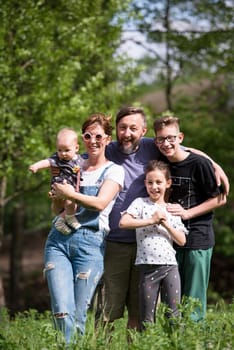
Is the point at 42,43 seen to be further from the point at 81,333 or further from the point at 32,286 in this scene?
the point at 32,286

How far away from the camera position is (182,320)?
15.6ft

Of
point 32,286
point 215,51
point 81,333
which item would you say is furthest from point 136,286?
point 32,286

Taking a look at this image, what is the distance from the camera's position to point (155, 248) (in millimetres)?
5422

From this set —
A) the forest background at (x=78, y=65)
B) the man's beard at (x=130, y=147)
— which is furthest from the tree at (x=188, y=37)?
the man's beard at (x=130, y=147)

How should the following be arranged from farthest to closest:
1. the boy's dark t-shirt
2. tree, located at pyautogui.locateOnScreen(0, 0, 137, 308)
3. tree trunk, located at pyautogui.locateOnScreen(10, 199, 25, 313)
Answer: tree trunk, located at pyautogui.locateOnScreen(10, 199, 25, 313)
tree, located at pyautogui.locateOnScreen(0, 0, 137, 308)
the boy's dark t-shirt

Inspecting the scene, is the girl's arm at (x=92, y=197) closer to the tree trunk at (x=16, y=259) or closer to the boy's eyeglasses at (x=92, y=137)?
the boy's eyeglasses at (x=92, y=137)

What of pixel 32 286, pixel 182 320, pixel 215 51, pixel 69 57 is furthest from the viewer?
pixel 32 286

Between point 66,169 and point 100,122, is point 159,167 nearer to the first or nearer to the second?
point 100,122

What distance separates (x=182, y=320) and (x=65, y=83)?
6789 millimetres

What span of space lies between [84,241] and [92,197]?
0.35m

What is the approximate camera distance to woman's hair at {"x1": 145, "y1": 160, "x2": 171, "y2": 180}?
5.46m

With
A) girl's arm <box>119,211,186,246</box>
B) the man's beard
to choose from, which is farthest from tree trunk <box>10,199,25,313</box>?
girl's arm <box>119,211,186,246</box>

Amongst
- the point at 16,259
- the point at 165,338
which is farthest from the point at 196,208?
the point at 16,259

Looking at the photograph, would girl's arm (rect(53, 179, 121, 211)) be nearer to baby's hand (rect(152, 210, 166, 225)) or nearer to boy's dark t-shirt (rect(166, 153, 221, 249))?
baby's hand (rect(152, 210, 166, 225))
